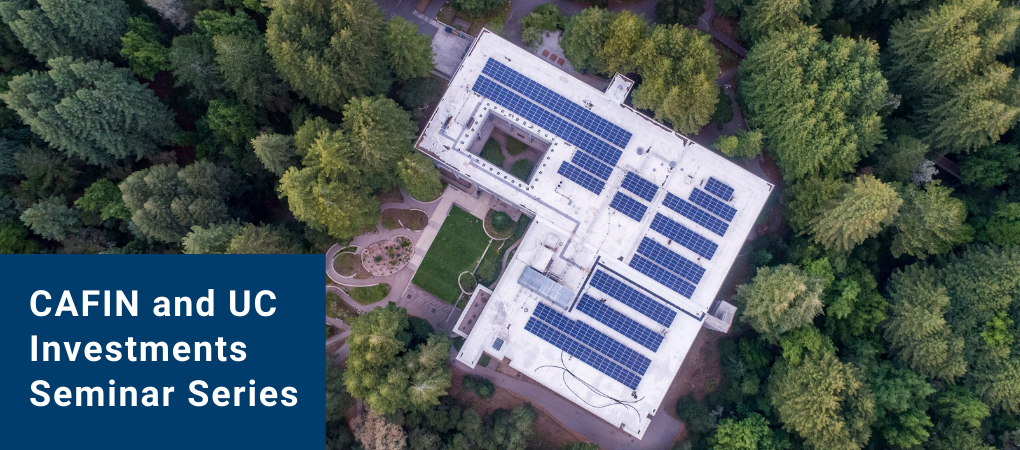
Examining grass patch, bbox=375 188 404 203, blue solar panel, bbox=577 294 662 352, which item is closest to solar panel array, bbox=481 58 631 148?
Answer: blue solar panel, bbox=577 294 662 352

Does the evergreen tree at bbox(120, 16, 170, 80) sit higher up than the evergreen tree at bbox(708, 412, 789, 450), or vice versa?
the evergreen tree at bbox(120, 16, 170, 80)

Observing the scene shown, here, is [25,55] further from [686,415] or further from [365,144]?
[686,415]

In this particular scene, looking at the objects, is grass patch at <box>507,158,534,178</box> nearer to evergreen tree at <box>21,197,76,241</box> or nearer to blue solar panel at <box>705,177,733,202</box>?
blue solar panel at <box>705,177,733,202</box>

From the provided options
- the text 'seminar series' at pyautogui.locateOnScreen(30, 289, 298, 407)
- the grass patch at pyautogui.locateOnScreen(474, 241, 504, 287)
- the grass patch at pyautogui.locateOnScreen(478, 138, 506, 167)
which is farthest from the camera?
the grass patch at pyautogui.locateOnScreen(478, 138, 506, 167)

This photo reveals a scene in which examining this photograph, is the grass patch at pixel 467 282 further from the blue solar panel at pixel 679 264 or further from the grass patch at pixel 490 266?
the blue solar panel at pixel 679 264

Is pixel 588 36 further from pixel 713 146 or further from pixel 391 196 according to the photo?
pixel 391 196

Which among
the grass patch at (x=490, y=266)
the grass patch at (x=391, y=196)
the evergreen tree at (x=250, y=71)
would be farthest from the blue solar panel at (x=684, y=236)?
the evergreen tree at (x=250, y=71)

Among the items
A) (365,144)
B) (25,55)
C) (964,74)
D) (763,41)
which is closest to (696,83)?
(763,41)
